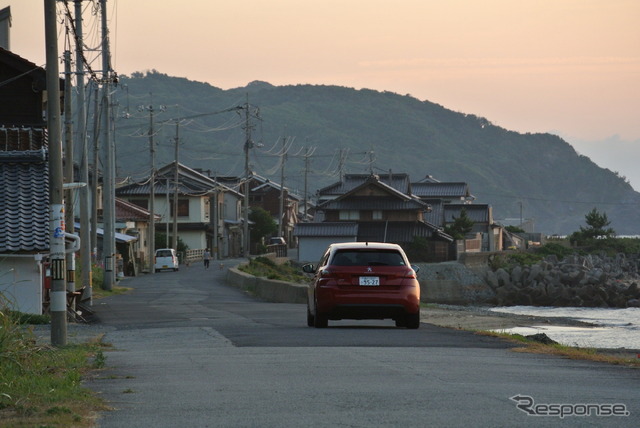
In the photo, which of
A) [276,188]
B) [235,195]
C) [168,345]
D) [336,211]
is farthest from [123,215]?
[168,345]

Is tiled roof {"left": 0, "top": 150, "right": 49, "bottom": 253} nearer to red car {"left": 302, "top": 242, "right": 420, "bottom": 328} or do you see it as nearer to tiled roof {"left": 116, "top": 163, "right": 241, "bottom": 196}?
red car {"left": 302, "top": 242, "right": 420, "bottom": 328}

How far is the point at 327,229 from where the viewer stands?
85938 mm

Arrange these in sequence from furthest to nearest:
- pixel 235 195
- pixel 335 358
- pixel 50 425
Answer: pixel 235 195 < pixel 335 358 < pixel 50 425

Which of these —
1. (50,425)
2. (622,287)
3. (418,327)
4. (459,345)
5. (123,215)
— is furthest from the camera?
(123,215)

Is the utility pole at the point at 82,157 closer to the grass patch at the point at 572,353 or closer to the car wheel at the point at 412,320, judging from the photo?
the car wheel at the point at 412,320

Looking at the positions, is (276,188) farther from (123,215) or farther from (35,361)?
(35,361)

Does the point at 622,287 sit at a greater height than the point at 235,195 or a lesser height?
lesser

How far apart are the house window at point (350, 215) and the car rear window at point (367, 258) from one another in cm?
6901

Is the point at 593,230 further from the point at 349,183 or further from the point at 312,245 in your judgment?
the point at 312,245

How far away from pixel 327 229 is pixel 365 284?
6620cm

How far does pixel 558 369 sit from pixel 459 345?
3.97m

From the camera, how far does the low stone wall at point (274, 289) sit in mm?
37094

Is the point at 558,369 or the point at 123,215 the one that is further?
the point at 123,215

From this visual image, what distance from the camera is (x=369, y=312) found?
19.8m
